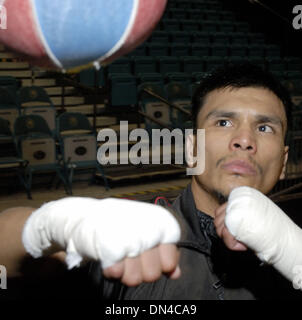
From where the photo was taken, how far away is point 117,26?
29.7 inches

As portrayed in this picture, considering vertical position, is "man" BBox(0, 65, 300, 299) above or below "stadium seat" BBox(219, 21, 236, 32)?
below

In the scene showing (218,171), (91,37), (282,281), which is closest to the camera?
(91,37)

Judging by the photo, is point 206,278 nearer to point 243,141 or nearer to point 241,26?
point 243,141

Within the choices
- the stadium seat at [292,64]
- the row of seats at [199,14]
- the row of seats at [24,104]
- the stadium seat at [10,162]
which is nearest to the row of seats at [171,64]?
the stadium seat at [292,64]

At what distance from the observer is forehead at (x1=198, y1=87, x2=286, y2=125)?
4.90 feet

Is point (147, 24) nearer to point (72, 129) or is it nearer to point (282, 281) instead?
point (282, 281)

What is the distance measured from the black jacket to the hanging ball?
0.76 meters

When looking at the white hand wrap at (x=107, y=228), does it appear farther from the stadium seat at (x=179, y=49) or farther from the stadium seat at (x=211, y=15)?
the stadium seat at (x=211, y=15)

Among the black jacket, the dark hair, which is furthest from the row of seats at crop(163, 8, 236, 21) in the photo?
the black jacket

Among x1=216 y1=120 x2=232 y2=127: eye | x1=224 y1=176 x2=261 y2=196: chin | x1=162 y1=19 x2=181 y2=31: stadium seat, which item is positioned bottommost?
x1=224 y1=176 x2=261 y2=196: chin

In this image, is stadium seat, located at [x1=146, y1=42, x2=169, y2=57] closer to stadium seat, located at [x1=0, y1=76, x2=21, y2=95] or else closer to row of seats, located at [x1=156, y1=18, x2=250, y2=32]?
row of seats, located at [x1=156, y1=18, x2=250, y2=32]

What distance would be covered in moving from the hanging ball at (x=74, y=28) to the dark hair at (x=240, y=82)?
89 centimetres
